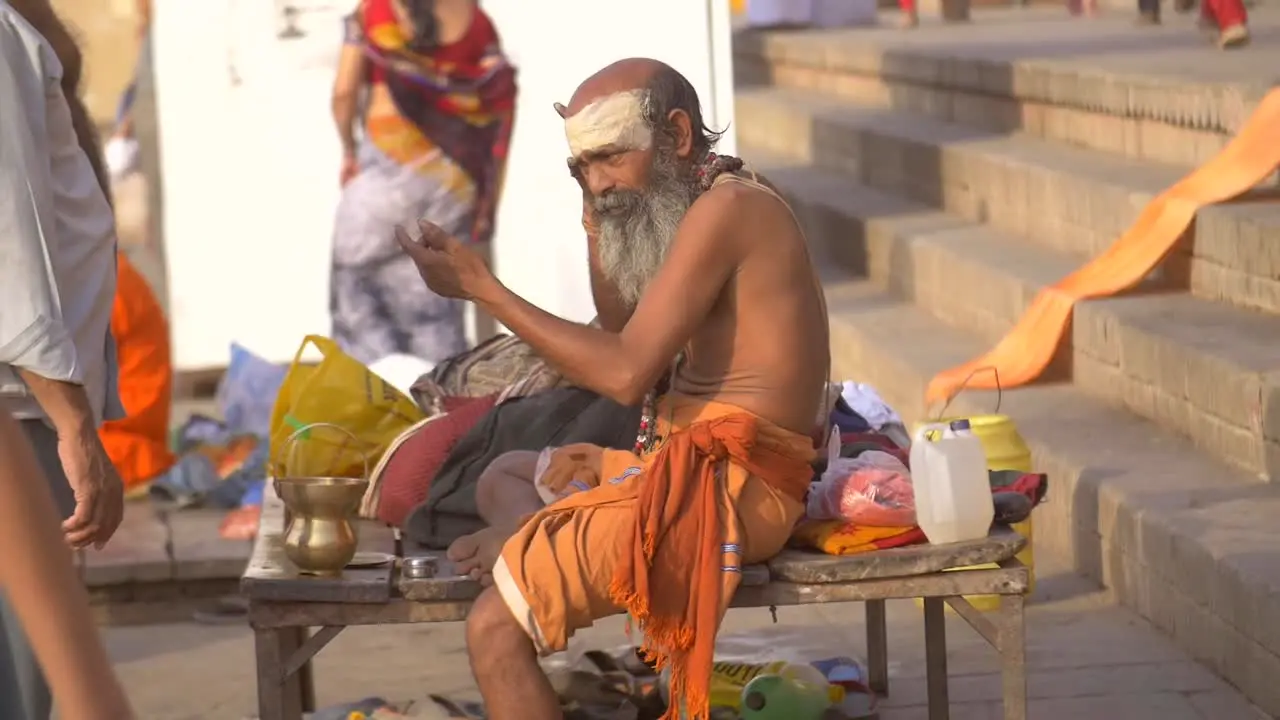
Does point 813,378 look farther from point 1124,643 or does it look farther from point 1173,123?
point 1173,123

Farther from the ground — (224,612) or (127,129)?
(127,129)

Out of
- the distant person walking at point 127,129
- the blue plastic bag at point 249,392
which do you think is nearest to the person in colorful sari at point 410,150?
the blue plastic bag at point 249,392

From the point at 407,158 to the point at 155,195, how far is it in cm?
120

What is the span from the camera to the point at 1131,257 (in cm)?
714

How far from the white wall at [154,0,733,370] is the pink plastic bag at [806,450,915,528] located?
470 centimetres

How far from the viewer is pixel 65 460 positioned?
361 centimetres

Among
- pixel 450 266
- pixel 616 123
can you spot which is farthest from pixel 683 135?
pixel 450 266

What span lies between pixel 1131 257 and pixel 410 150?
346 cm

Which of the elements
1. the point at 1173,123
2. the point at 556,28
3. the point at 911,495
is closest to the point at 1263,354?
the point at 911,495

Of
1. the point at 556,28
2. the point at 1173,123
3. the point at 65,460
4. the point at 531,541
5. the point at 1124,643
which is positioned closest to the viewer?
the point at 65,460

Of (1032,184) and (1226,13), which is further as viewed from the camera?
(1226,13)

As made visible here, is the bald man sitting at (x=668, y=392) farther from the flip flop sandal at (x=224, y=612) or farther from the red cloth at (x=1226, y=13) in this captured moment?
the red cloth at (x=1226, y=13)

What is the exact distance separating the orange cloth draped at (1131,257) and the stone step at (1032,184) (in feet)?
0.29

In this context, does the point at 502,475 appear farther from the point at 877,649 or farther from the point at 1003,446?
the point at 1003,446
